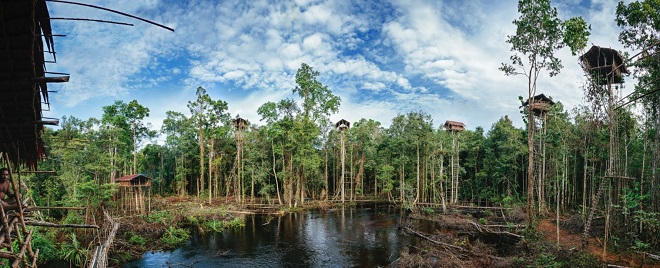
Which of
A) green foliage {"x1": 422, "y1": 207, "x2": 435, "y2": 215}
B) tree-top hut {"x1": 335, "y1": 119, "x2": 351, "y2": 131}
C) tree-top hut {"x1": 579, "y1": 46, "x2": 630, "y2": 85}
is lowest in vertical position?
green foliage {"x1": 422, "y1": 207, "x2": 435, "y2": 215}

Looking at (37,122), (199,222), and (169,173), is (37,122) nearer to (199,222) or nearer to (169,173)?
(199,222)

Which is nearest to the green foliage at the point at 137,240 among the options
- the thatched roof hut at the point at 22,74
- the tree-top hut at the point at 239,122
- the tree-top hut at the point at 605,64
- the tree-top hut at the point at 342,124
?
the thatched roof hut at the point at 22,74

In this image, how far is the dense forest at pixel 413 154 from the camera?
15406 millimetres

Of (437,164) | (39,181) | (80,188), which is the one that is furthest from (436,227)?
(39,181)

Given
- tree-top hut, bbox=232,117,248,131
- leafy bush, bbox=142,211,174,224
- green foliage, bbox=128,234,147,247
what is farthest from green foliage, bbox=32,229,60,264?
tree-top hut, bbox=232,117,248,131

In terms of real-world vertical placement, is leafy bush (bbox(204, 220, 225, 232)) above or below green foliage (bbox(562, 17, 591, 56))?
below

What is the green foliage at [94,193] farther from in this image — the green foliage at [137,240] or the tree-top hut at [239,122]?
the tree-top hut at [239,122]

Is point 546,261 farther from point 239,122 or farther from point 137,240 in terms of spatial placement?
point 239,122

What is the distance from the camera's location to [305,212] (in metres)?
31.1

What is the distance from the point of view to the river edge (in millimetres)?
12413

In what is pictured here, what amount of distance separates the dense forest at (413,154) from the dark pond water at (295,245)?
18.3ft

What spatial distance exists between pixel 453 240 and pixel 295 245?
343 inches

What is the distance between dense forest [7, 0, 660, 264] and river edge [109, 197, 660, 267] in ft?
6.34

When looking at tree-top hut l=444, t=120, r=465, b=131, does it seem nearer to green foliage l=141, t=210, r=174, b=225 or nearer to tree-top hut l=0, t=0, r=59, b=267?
green foliage l=141, t=210, r=174, b=225
